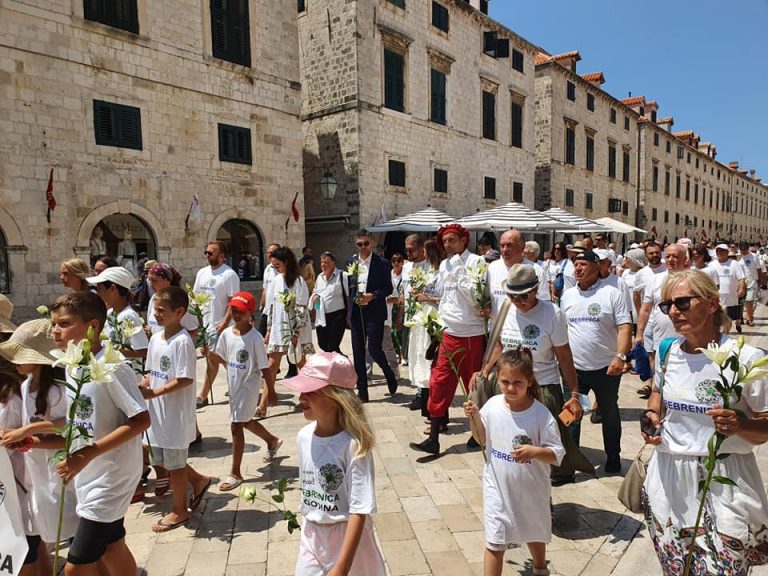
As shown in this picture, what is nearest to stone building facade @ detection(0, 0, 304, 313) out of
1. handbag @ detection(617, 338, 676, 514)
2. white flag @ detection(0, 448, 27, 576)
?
white flag @ detection(0, 448, 27, 576)

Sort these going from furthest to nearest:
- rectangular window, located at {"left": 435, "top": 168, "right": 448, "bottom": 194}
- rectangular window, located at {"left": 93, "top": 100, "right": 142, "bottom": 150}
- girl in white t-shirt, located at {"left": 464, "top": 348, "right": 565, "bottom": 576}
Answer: rectangular window, located at {"left": 435, "top": 168, "right": 448, "bottom": 194} → rectangular window, located at {"left": 93, "top": 100, "right": 142, "bottom": 150} → girl in white t-shirt, located at {"left": 464, "top": 348, "right": 565, "bottom": 576}

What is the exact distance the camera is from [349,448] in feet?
7.06

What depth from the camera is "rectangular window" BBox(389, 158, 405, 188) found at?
1703 cm

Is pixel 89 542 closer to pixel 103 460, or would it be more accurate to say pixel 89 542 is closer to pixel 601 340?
pixel 103 460

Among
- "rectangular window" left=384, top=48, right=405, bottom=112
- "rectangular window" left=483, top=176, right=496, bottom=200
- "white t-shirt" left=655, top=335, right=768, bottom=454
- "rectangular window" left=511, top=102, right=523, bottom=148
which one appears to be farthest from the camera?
"rectangular window" left=511, top=102, right=523, bottom=148

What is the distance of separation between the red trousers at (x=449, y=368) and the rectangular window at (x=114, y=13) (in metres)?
11.1

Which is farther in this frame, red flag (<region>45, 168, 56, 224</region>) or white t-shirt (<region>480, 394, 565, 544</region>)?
red flag (<region>45, 168, 56, 224</region>)

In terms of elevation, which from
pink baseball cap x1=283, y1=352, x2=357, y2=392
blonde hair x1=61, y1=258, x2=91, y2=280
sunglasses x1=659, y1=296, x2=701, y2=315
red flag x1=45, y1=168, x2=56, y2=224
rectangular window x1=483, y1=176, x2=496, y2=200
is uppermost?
rectangular window x1=483, y1=176, x2=496, y2=200

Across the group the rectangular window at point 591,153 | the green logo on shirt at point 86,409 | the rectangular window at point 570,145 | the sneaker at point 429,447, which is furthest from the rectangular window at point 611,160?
the green logo on shirt at point 86,409

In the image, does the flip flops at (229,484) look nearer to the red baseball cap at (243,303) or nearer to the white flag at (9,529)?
the red baseball cap at (243,303)

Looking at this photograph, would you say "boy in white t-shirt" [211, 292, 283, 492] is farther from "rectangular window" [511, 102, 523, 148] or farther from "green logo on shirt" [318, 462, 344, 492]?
"rectangular window" [511, 102, 523, 148]

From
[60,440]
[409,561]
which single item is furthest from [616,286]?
[60,440]

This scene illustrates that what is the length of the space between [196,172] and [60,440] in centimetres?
1126

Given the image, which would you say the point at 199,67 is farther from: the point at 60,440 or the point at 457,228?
the point at 60,440
